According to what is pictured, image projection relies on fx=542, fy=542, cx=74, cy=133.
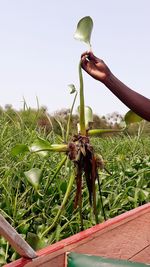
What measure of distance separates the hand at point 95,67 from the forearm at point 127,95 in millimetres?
13

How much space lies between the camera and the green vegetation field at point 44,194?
1.82 meters

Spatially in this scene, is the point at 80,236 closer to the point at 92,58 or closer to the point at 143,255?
the point at 143,255

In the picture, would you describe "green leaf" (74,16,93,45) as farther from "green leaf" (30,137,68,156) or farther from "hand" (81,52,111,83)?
"green leaf" (30,137,68,156)

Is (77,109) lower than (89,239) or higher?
higher

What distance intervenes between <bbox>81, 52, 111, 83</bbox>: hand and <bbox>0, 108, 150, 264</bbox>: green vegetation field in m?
0.45

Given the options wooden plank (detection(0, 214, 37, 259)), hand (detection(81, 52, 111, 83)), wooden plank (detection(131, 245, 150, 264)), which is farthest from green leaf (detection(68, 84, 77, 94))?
wooden plank (detection(0, 214, 37, 259))

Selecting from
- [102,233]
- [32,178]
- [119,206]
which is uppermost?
[32,178]

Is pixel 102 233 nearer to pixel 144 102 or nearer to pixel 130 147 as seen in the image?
pixel 144 102

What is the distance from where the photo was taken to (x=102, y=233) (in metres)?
1.34

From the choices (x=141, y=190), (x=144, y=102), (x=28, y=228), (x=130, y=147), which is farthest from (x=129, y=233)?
(x=130, y=147)

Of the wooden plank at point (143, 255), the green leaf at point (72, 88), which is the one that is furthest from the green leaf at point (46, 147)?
the wooden plank at point (143, 255)

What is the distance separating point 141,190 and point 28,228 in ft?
2.15

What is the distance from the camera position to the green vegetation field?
5.96 feet

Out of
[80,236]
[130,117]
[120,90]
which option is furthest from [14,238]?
[130,117]
